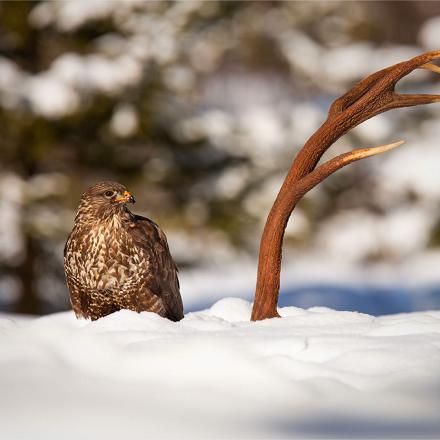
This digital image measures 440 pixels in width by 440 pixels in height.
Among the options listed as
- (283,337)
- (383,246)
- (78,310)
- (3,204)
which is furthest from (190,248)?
(283,337)

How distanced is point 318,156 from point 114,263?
41.2 inches

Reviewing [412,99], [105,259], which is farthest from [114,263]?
[412,99]

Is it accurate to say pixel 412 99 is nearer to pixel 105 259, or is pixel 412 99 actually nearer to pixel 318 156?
pixel 318 156

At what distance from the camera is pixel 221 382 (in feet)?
8.02

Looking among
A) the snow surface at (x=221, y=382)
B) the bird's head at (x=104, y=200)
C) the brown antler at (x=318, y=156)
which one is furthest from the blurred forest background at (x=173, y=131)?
the snow surface at (x=221, y=382)

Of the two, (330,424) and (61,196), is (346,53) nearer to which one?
(61,196)

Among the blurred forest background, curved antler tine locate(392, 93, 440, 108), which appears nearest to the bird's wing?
curved antler tine locate(392, 93, 440, 108)

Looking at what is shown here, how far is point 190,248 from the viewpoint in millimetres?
10156

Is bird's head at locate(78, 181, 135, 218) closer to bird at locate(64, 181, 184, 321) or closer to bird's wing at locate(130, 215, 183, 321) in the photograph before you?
bird at locate(64, 181, 184, 321)

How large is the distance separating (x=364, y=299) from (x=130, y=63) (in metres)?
6.18

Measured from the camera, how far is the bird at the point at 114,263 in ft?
12.3

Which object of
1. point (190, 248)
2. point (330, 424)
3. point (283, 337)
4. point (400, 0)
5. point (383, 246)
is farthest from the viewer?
point (400, 0)

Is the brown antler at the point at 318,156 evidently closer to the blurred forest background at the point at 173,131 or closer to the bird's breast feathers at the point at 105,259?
the bird's breast feathers at the point at 105,259

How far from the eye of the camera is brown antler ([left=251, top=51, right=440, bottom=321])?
128 inches
